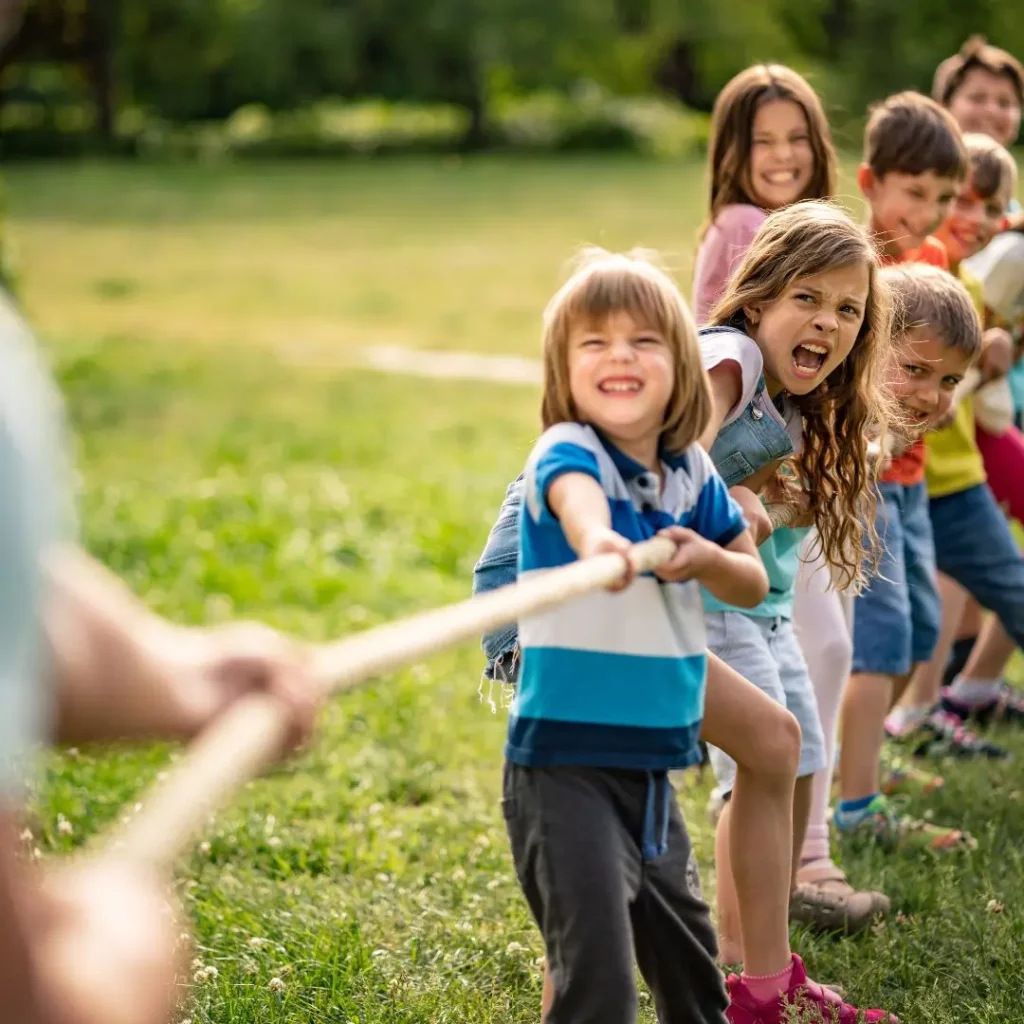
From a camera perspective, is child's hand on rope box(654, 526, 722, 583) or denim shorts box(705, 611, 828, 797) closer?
child's hand on rope box(654, 526, 722, 583)

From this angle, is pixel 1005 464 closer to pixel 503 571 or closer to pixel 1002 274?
pixel 1002 274

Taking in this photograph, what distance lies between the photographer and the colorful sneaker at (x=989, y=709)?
19.2 ft

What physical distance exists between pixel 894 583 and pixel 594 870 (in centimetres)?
205

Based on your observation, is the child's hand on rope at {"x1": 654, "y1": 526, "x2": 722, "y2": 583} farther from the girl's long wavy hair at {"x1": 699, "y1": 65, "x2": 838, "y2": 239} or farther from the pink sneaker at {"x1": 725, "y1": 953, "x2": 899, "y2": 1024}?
the girl's long wavy hair at {"x1": 699, "y1": 65, "x2": 838, "y2": 239}

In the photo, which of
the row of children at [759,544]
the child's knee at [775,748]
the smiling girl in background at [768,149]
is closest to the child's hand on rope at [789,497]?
the row of children at [759,544]

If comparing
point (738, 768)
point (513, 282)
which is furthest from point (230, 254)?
point (738, 768)

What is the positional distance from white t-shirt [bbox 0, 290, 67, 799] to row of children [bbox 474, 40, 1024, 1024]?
1102 millimetres

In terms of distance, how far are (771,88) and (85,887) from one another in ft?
12.2

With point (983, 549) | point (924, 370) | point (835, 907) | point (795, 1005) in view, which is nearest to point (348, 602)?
point (983, 549)

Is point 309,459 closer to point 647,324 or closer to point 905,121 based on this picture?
point 905,121

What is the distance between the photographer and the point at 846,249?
11.5ft

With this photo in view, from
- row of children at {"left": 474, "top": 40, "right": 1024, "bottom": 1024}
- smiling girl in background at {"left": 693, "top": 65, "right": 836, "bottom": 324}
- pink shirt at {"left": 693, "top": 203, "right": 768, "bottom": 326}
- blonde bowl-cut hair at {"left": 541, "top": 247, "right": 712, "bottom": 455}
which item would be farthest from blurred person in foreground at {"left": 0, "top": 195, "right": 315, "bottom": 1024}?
smiling girl in background at {"left": 693, "top": 65, "right": 836, "bottom": 324}

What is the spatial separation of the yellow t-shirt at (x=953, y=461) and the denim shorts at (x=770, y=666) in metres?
1.38

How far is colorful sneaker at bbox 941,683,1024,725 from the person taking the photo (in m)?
5.84
